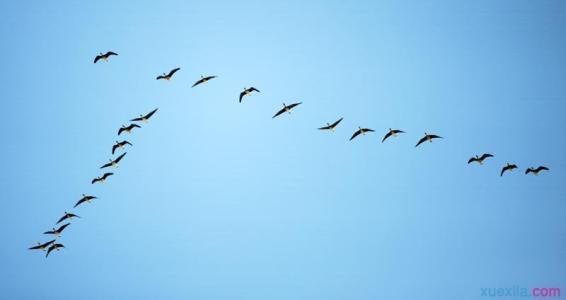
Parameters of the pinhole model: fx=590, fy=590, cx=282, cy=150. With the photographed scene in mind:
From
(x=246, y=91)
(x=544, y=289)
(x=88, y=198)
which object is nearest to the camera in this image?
(x=246, y=91)

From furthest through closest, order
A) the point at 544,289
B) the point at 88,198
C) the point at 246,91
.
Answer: the point at 544,289
the point at 88,198
the point at 246,91

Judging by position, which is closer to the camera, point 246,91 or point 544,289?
point 246,91

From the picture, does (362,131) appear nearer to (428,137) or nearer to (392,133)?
(392,133)

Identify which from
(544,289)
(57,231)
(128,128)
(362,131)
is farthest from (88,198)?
(544,289)

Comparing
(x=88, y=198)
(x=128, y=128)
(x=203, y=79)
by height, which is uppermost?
(x=203, y=79)

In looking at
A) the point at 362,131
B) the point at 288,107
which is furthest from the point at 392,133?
the point at 288,107

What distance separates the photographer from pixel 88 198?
229 feet

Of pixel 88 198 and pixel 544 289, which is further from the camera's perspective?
pixel 544 289

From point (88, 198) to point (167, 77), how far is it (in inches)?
677

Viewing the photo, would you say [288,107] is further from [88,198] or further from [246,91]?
[88,198]

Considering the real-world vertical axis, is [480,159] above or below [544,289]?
above

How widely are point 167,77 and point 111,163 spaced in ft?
38.7

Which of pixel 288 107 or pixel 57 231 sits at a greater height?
pixel 288 107

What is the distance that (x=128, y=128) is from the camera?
6669cm
